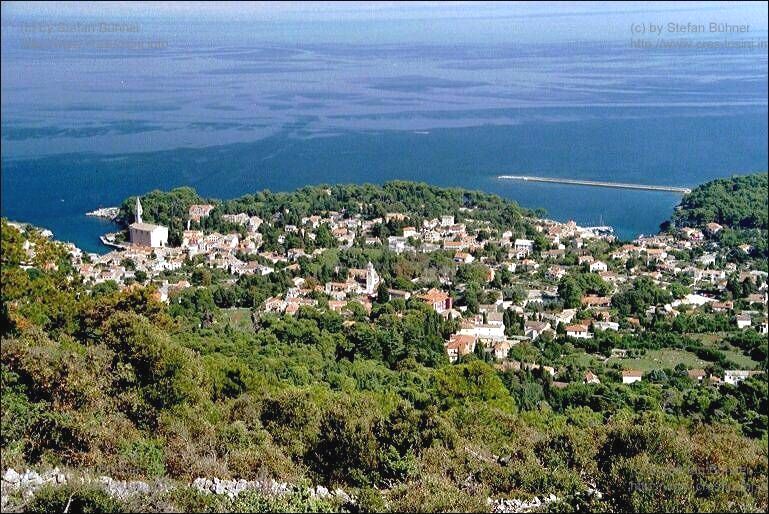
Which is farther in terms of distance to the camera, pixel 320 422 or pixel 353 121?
pixel 353 121

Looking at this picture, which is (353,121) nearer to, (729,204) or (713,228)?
(729,204)

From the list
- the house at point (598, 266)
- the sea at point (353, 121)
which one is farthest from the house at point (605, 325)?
the sea at point (353, 121)

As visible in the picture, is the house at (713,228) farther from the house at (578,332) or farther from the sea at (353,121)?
the house at (578,332)

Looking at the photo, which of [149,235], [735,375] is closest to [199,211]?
[149,235]

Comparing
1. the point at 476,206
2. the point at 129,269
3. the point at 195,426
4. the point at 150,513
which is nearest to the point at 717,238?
the point at 476,206

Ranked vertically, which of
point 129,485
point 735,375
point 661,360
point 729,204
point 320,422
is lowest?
point 661,360

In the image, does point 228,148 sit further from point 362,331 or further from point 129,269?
point 362,331
